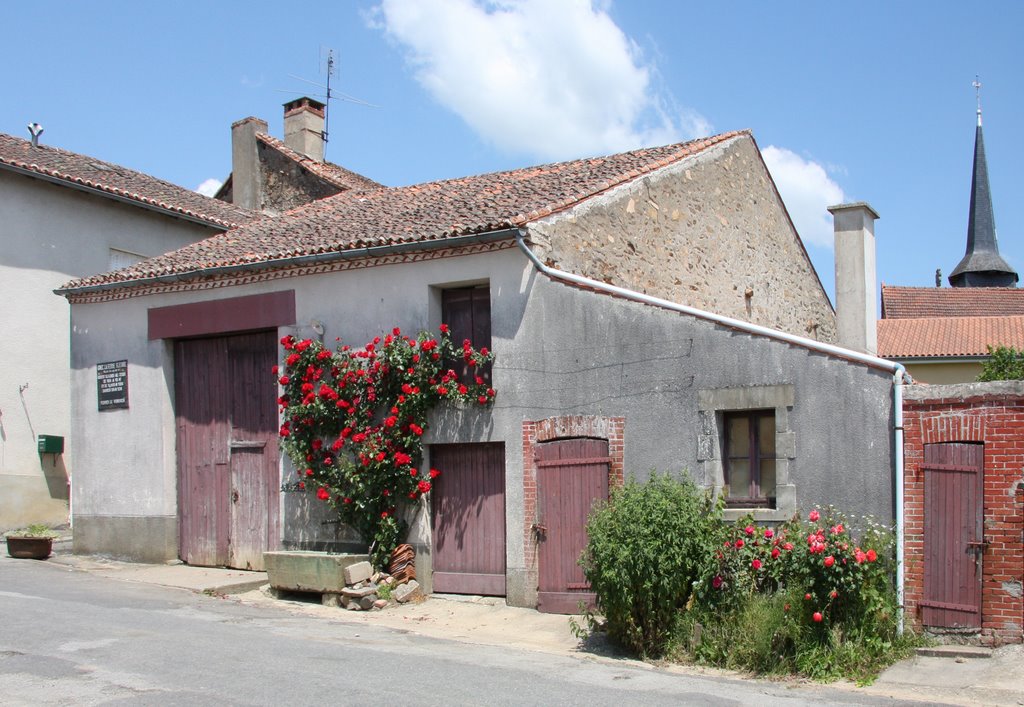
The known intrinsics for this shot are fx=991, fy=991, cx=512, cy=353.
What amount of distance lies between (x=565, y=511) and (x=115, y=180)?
1359 cm

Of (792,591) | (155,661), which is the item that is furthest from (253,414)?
(792,591)

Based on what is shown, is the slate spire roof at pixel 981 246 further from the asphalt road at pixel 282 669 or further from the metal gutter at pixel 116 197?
the asphalt road at pixel 282 669

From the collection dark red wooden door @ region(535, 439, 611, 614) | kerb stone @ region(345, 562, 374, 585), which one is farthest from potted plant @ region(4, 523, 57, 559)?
dark red wooden door @ region(535, 439, 611, 614)

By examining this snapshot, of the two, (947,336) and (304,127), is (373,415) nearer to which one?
(304,127)

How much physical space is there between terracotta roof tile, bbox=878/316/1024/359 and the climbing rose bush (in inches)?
745

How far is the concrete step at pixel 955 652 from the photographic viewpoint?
8.48 metres

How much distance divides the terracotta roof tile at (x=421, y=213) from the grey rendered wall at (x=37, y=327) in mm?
3189

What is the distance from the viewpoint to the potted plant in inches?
583

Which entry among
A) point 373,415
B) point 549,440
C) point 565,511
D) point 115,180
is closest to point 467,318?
point 373,415

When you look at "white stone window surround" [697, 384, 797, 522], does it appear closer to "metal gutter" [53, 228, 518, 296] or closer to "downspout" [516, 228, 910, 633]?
"downspout" [516, 228, 910, 633]

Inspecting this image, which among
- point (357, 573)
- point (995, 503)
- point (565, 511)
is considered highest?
point (995, 503)

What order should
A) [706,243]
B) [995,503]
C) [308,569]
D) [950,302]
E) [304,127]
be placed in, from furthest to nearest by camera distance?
[950,302]
[304,127]
[706,243]
[308,569]
[995,503]

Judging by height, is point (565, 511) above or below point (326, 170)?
below

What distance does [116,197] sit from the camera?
19094mm
